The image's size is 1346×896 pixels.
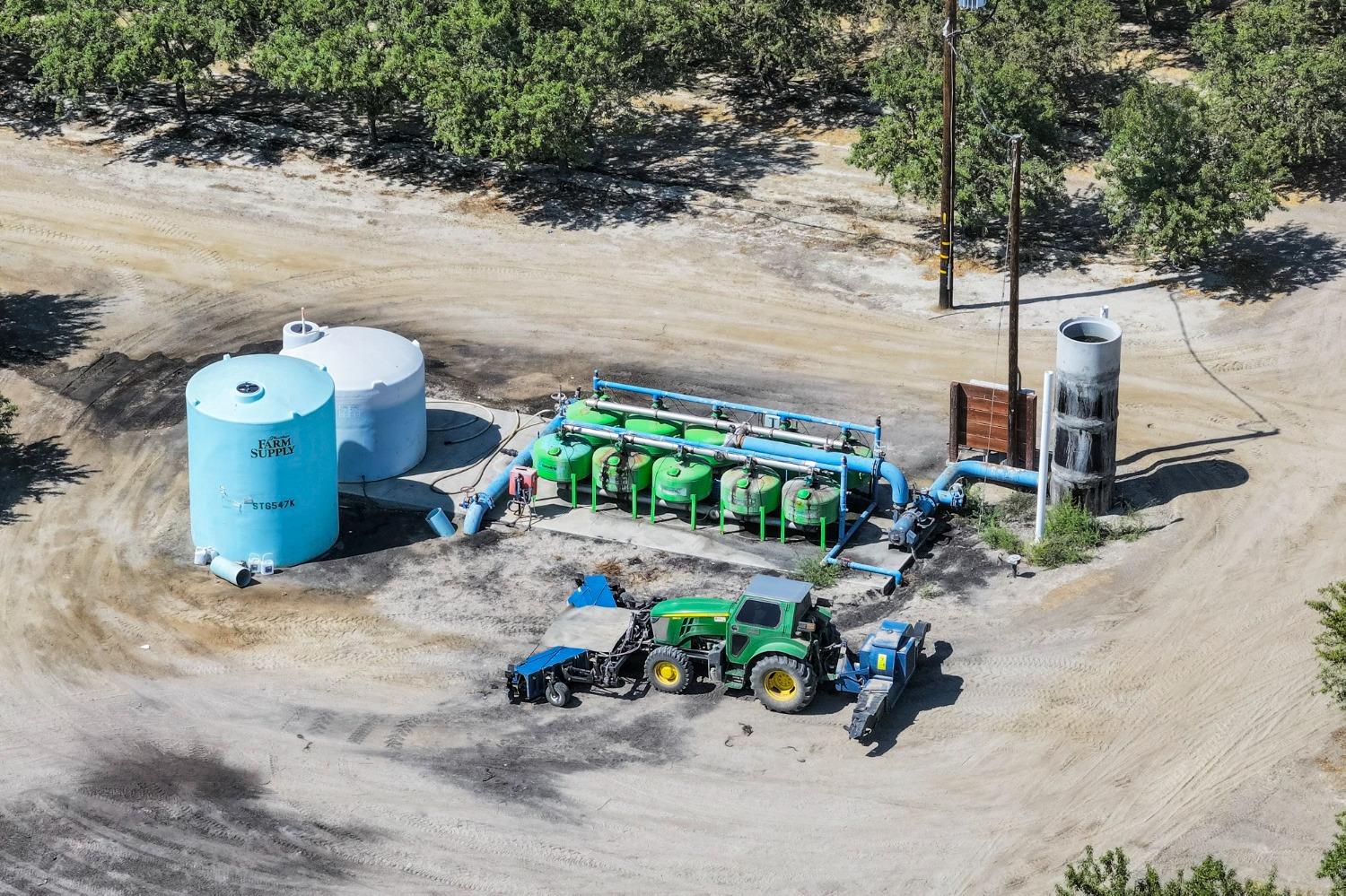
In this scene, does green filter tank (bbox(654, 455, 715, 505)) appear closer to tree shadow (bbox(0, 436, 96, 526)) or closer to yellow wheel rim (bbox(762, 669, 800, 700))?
yellow wheel rim (bbox(762, 669, 800, 700))

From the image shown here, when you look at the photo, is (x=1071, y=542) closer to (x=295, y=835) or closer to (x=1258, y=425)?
(x=1258, y=425)

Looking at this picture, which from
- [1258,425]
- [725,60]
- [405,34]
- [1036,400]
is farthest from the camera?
[725,60]

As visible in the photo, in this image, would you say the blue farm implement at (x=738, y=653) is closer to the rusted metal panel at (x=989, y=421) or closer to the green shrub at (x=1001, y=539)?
the green shrub at (x=1001, y=539)

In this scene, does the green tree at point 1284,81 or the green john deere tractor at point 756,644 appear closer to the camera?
the green john deere tractor at point 756,644

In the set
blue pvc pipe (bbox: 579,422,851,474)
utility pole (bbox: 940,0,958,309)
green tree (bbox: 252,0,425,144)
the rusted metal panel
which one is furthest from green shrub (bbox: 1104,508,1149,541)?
green tree (bbox: 252,0,425,144)

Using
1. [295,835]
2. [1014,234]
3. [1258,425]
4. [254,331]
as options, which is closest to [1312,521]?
[1258,425]

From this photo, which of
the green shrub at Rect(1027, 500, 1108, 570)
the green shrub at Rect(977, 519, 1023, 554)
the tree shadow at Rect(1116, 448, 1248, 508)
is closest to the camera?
the green shrub at Rect(1027, 500, 1108, 570)

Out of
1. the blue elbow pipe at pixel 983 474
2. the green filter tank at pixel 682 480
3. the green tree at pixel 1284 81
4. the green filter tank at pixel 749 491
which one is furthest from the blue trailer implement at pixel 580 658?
the green tree at pixel 1284 81
